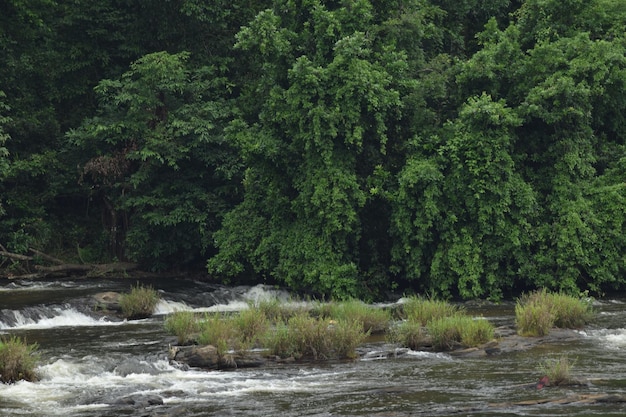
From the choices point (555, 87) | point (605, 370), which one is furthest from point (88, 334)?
point (555, 87)

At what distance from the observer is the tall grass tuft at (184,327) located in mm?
18406

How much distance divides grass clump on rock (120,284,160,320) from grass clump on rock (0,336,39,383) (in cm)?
789

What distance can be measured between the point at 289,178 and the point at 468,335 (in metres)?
11.0

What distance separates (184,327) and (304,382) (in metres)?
4.22

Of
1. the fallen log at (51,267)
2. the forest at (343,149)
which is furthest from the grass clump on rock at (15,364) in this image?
the fallen log at (51,267)

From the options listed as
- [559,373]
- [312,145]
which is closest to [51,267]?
[312,145]

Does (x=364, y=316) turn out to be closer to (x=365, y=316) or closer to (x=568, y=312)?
(x=365, y=316)

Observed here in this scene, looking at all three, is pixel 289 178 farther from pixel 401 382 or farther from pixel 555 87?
pixel 401 382

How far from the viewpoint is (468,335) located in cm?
1784

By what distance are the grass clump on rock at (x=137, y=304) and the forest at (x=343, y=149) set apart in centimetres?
439

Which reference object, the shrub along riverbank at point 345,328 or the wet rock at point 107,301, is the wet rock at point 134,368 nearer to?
the shrub along riverbank at point 345,328

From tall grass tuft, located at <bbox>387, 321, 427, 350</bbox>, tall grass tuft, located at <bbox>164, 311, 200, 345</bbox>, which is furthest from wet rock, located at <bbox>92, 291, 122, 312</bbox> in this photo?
tall grass tuft, located at <bbox>387, 321, 427, 350</bbox>

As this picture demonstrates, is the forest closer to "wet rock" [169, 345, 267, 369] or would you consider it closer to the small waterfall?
the small waterfall

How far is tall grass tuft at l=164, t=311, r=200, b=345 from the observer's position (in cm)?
1841
